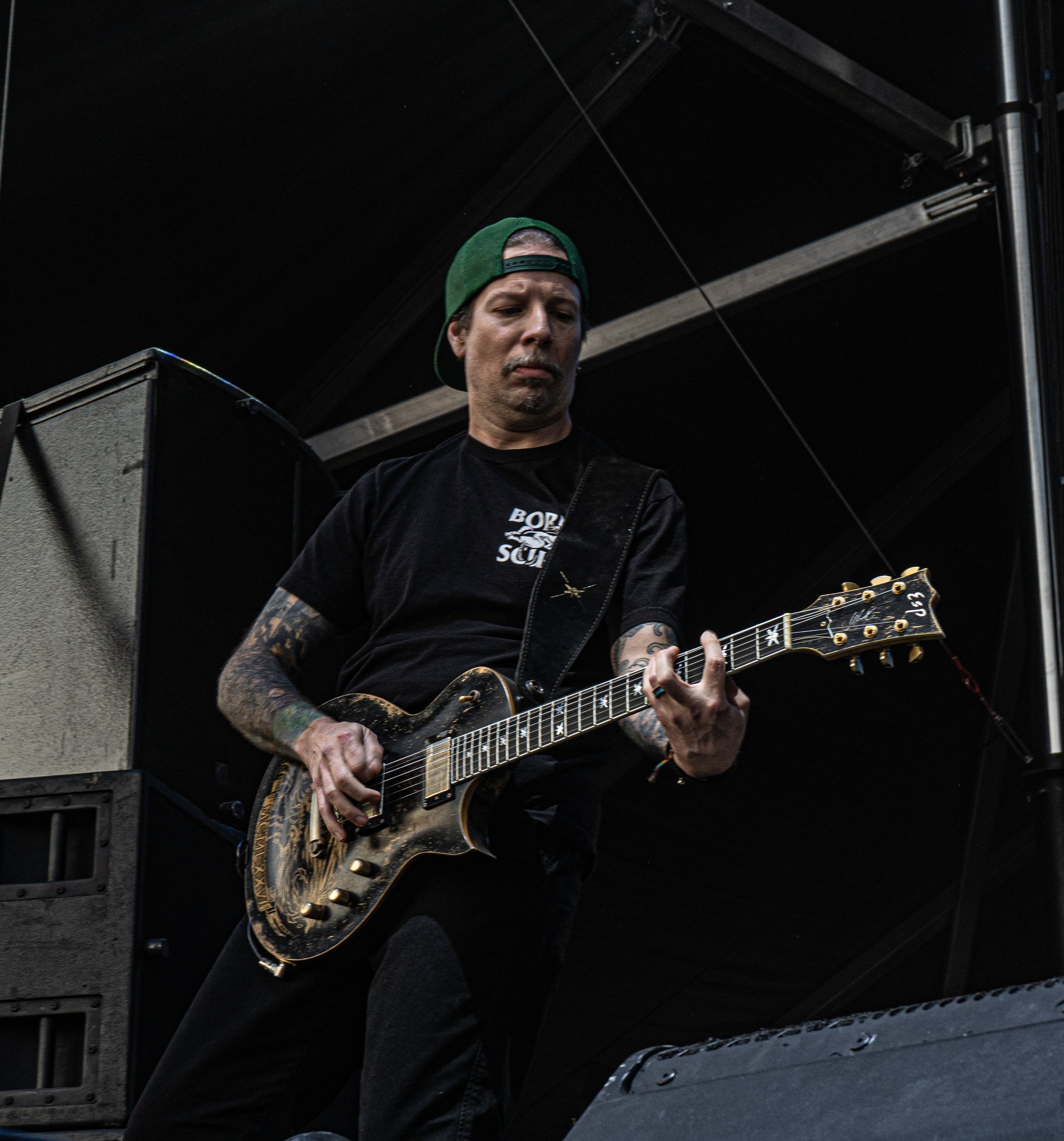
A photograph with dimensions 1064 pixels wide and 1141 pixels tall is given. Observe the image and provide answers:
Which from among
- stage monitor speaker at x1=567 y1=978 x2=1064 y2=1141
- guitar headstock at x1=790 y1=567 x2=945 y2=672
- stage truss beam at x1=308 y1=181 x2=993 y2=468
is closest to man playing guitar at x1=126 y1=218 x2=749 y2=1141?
guitar headstock at x1=790 y1=567 x2=945 y2=672

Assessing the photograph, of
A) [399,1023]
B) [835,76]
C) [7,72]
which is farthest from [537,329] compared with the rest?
[835,76]

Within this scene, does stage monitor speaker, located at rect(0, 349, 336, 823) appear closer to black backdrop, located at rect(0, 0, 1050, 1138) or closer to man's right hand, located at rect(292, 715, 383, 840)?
man's right hand, located at rect(292, 715, 383, 840)

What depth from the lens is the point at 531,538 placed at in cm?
246

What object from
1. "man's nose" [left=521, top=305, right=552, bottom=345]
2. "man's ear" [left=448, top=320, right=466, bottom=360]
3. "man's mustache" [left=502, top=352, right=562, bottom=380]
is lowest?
"man's mustache" [left=502, top=352, right=562, bottom=380]

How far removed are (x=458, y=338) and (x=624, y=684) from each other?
0.92 metres

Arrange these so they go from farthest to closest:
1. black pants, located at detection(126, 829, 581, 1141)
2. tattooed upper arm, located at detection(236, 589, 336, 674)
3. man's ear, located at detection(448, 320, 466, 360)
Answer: man's ear, located at detection(448, 320, 466, 360)
tattooed upper arm, located at detection(236, 589, 336, 674)
black pants, located at detection(126, 829, 581, 1141)

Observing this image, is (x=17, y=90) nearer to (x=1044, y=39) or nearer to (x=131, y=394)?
(x=131, y=394)

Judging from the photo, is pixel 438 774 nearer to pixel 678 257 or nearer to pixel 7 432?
pixel 7 432

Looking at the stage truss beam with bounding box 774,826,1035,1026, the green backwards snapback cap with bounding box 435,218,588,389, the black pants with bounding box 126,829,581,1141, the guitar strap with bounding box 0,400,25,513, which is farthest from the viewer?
the stage truss beam with bounding box 774,826,1035,1026

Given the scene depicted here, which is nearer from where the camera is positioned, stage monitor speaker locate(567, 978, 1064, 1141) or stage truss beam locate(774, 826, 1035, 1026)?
stage monitor speaker locate(567, 978, 1064, 1141)

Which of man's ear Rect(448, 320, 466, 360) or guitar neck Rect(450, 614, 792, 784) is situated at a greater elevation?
man's ear Rect(448, 320, 466, 360)

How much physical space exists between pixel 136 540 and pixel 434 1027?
1.44m

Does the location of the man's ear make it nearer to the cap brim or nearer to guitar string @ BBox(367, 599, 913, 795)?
the cap brim

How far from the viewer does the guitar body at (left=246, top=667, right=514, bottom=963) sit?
2160mm
